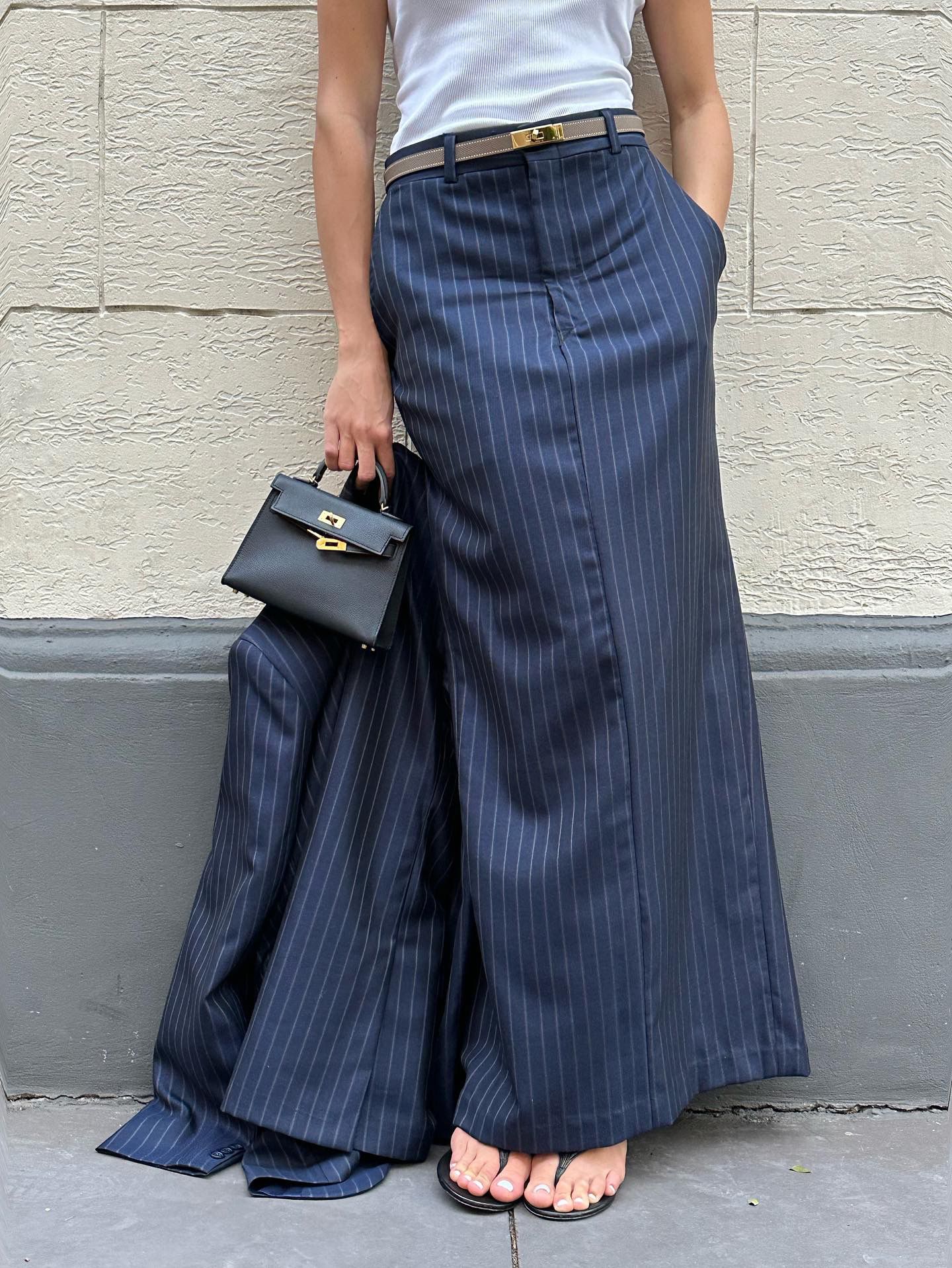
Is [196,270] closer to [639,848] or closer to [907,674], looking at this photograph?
[639,848]

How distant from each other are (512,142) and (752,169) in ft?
1.91

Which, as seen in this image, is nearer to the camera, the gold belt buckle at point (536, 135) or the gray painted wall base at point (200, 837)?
the gold belt buckle at point (536, 135)

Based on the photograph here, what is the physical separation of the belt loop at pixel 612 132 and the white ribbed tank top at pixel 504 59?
0.09ft

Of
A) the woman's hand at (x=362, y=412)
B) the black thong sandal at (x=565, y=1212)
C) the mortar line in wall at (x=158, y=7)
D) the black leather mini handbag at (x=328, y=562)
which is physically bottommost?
the black thong sandal at (x=565, y=1212)

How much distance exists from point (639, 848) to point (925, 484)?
36.1 inches

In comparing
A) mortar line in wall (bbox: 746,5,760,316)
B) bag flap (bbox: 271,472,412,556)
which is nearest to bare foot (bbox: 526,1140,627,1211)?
bag flap (bbox: 271,472,412,556)

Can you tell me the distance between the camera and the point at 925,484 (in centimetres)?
227

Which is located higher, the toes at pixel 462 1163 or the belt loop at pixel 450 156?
the belt loop at pixel 450 156

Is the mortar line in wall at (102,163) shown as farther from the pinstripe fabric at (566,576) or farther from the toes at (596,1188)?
the toes at (596,1188)

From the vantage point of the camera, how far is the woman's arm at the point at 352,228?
195cm

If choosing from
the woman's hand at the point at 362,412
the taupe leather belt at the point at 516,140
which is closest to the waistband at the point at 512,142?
the taupe leather belt at the point at 516,140

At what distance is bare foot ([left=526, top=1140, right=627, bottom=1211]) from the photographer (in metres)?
1.86

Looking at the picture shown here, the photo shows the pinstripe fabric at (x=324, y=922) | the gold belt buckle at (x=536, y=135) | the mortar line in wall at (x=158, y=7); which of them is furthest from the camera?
the mortar line in wall at (x=158, y=7)

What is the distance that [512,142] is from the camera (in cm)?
182
